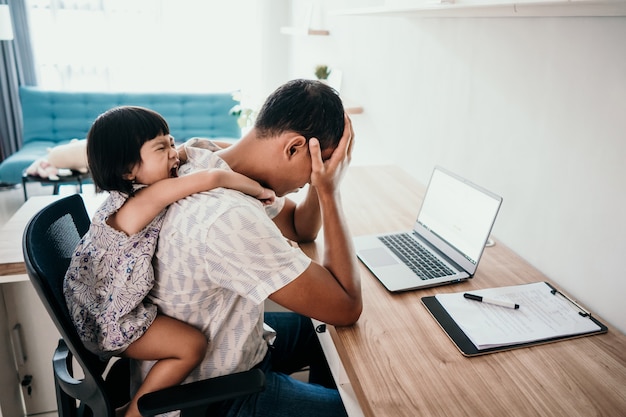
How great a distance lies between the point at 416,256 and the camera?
133 cm

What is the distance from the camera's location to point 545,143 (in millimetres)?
1234

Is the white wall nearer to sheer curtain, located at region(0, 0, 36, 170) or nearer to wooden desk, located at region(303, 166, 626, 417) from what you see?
wooden desk, located at region(303, 166, 626, 417)

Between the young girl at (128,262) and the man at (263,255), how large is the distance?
4 centimetres

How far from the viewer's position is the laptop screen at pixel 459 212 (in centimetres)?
118

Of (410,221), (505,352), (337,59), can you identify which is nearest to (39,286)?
(505,352)

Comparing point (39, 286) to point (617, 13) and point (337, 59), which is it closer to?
point (617, 13)

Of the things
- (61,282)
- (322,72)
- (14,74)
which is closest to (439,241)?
(61,282)

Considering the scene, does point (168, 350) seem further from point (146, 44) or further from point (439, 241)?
point (146, 44)

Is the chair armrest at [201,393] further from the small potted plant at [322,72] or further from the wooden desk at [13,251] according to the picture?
the small potted plant at [322,72]

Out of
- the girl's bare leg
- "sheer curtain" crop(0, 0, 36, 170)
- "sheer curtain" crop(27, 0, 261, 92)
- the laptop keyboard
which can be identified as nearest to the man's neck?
the girl's bare leg

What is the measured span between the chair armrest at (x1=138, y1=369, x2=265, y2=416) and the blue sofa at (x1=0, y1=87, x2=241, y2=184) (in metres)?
3.78

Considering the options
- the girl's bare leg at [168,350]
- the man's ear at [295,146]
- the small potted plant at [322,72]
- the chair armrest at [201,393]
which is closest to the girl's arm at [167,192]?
the man's ear at [295,146]

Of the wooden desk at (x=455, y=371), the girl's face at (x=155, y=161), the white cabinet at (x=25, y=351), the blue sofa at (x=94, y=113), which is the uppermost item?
the girl's face at (x=155, y=161)

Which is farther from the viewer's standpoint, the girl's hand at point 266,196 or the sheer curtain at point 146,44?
the sheer curtain at point 146,44
